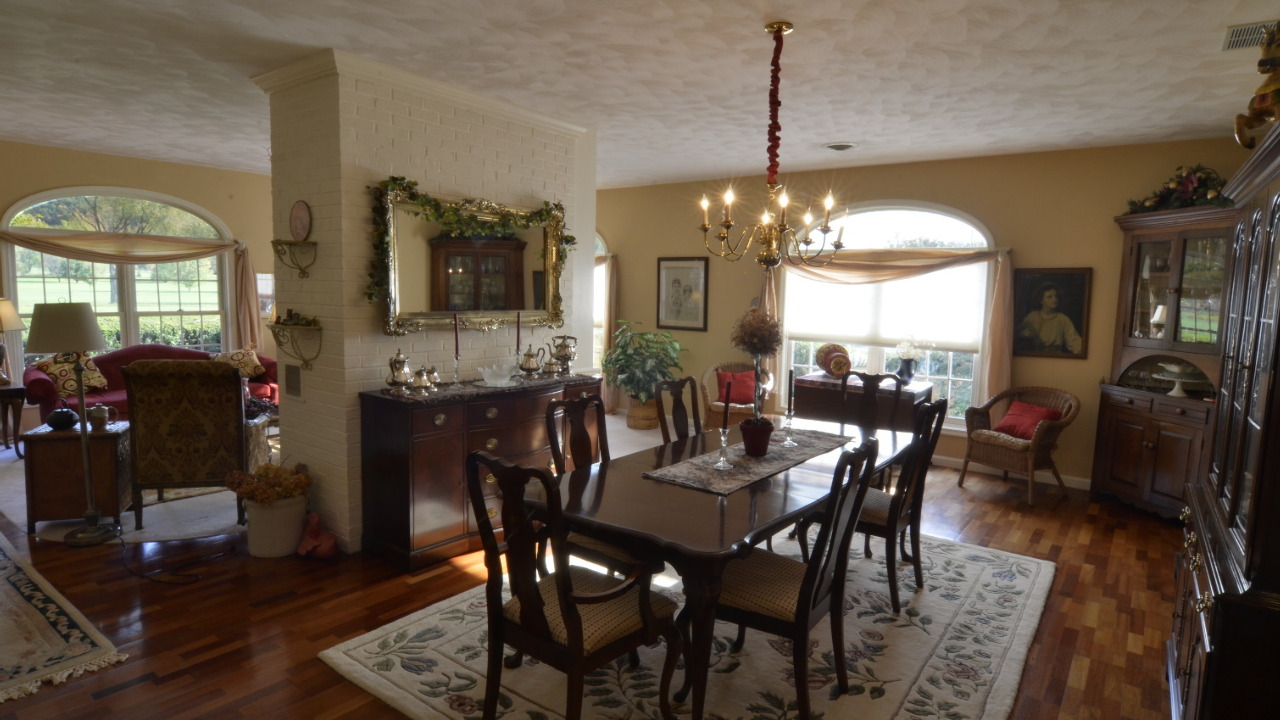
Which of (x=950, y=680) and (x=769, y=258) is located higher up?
(x=769, y=258)

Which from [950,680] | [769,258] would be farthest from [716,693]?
[769,258]

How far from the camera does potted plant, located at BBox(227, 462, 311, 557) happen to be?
3713mm

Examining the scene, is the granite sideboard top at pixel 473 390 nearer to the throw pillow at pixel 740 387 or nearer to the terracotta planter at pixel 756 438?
the terracotta planter at pixel 756 438

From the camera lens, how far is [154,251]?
6.63m

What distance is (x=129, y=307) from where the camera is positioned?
673 centimetres

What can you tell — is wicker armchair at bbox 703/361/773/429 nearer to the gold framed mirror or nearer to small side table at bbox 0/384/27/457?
the gold framed mirror

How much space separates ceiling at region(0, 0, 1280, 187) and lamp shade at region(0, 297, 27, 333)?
1363mm

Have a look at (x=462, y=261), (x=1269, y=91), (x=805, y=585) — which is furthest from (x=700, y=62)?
(x=805, y=585)

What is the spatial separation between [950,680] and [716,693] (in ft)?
3.11

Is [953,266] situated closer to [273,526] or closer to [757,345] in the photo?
[757,345]

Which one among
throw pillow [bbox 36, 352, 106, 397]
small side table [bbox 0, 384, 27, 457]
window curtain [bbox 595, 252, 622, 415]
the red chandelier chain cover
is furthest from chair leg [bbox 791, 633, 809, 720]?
small side table [bbox 0, 384, 27, 457]

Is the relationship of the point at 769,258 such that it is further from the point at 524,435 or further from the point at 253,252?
the point at 253,252

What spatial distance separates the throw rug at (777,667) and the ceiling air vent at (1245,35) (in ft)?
8.69

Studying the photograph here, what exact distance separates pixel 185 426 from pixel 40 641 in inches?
57.7
